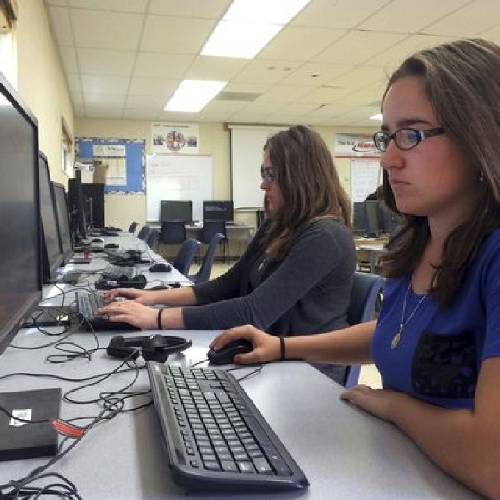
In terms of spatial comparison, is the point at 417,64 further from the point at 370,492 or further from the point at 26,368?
the point at 26,368

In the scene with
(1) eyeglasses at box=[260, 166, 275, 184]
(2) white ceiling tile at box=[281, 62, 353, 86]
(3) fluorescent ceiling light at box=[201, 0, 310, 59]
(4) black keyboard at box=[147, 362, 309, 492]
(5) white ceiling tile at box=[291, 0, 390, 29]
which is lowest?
(4) black keyboard at box=[147, 362, 309, 492]

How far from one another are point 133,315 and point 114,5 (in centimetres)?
360

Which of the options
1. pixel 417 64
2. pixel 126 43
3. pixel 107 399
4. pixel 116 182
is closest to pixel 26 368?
pixel 107 399

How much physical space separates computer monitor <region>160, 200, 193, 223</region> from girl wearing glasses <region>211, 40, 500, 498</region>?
28.6 feet

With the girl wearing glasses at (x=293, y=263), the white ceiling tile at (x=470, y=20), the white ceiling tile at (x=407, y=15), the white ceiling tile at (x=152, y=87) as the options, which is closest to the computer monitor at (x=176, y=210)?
the white ceiling tile at (x=152, y=87)

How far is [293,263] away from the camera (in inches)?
59.4

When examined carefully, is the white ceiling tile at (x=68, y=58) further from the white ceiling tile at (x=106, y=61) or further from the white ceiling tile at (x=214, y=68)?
the white ceiling tile at (x=214, y=68)

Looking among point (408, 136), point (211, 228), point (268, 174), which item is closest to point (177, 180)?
point (211, 228)

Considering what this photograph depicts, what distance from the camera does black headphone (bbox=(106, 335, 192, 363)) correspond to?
1.20 meters

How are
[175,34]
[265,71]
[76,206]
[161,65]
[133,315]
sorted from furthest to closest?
[265,71] < [161,65] < [175,34] < [76,206] < [133,315]

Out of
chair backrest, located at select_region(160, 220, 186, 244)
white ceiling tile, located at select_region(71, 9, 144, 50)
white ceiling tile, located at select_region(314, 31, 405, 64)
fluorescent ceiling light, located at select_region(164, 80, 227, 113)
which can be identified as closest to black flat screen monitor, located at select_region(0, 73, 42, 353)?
white ceiling tile, located at select_region(71, 9, 144, 50)

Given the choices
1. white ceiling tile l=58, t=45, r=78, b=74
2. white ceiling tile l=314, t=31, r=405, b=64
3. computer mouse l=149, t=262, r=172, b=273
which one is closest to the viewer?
computer mouse l=149, t=262, r=172, b=273

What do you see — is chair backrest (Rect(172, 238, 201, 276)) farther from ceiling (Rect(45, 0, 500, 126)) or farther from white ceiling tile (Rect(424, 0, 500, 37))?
white ceiling tile (Rect(424, 0, 500, 37))

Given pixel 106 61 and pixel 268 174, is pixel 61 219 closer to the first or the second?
pixel 268 174
